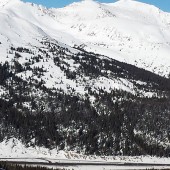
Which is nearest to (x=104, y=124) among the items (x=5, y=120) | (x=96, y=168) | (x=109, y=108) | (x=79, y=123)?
(x=79, y=123)

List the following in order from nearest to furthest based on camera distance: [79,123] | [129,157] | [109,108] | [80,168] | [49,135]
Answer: [80,168] < [129,157] < [49,135] < [79,123] < [109,108]

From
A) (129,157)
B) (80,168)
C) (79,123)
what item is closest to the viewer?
(80,168)

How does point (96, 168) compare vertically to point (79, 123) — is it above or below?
below

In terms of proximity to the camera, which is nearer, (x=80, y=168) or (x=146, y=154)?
(x=80, y=168)

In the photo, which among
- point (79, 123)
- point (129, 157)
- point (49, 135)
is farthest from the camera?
point (79, 123)

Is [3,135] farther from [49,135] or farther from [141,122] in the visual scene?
[141,122]

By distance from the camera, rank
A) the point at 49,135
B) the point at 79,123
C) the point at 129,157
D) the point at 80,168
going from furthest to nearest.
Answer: the point at 79,123, the point at 49,135, the point at 129,157, the point at 80,168

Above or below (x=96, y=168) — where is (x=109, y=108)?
above

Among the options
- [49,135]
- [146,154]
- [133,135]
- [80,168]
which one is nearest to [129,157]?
[146,154]

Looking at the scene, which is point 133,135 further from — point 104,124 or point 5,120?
point 5,120
